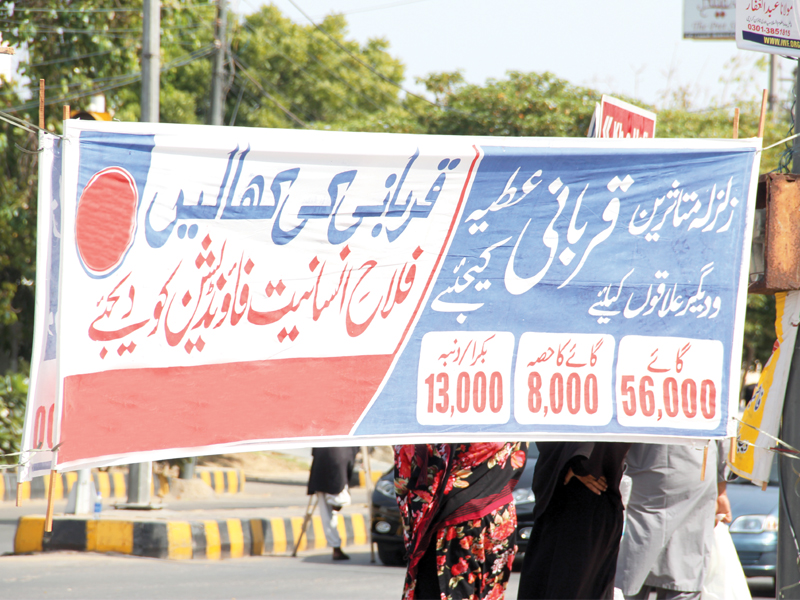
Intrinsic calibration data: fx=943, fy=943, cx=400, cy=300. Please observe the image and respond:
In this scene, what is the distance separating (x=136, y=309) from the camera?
9.66 feet

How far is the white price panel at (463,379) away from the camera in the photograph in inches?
124

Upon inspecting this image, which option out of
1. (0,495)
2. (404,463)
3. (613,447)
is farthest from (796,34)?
(0,495)

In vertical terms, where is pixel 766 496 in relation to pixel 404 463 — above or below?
below

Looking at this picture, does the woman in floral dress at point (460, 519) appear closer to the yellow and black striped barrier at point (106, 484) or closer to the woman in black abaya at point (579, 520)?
the woman in black abaya at point (579, 520)

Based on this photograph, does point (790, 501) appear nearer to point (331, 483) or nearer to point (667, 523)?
point (667, 523)

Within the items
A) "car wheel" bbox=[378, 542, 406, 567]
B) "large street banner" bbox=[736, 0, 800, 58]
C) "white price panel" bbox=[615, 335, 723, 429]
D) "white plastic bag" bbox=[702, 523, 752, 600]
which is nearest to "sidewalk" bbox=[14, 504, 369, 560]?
"car wheel" bbox=[378, 542, 406, 567]

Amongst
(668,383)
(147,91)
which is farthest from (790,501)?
(147,91)

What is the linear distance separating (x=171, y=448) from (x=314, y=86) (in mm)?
23951

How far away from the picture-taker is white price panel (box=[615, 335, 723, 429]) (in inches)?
127

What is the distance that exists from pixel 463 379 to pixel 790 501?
4.26 feet

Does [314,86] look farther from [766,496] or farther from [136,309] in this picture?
[136,309]

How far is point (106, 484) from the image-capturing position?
1180 cm

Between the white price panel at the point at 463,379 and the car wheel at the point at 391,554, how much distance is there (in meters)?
4.78

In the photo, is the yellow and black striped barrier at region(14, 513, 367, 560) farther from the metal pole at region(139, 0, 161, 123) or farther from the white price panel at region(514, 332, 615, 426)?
the white price panel at region(514, 332, 615, 426)
